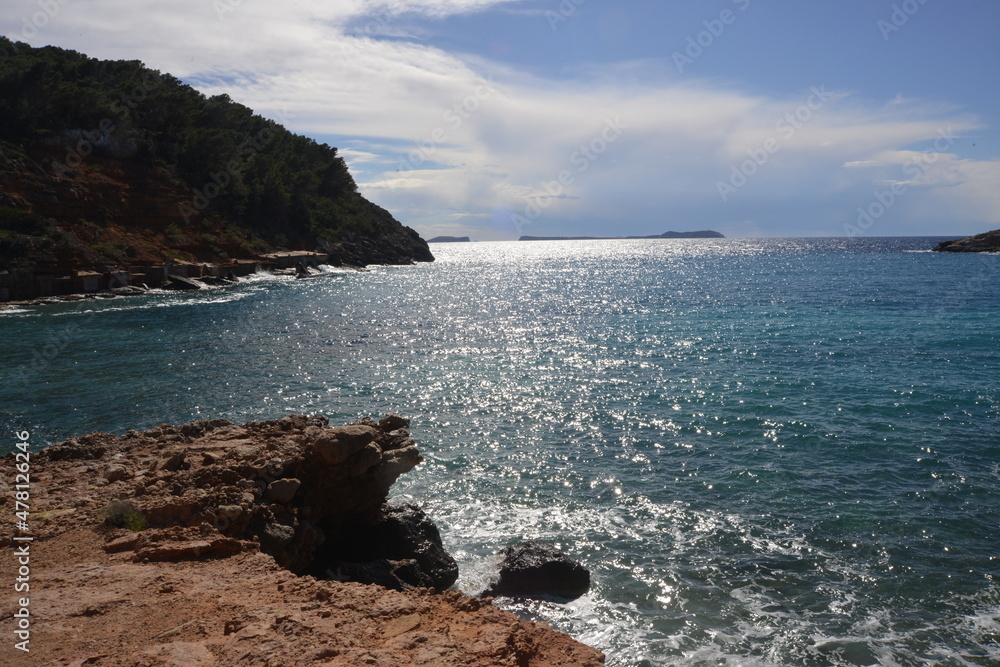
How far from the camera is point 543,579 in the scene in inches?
393

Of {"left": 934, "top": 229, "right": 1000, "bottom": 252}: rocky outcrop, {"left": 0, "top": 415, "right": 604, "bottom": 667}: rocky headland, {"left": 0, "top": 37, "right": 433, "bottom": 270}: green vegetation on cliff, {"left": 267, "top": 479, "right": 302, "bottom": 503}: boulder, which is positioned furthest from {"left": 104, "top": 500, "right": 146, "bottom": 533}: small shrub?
{"left": 934, "top": 229, "right": 1000, "bottom": 252}: rocky outcrop

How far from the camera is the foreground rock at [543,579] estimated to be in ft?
32.6

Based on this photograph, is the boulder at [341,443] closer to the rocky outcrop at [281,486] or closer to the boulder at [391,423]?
the rocky outcrop at [281,486]

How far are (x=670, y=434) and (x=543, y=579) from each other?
8315 millimetres

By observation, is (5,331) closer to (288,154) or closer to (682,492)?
(682,492)

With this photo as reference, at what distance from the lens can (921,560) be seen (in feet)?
34.6

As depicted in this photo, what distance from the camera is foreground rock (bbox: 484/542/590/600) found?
9945mm

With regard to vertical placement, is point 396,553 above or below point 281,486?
below

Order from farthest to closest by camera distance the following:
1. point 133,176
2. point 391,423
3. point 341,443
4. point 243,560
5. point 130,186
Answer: point 133,176
point 130,186
point 391,423
point 341,443
point 243,560

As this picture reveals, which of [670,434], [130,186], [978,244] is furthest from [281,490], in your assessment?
[978,244]

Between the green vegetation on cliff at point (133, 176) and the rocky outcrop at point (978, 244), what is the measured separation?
111451 millimetres

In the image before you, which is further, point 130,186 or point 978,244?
point 978,244

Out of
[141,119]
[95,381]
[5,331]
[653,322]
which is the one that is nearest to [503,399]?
[95,381]

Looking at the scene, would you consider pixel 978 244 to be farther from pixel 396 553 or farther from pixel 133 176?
pixel 396 553
